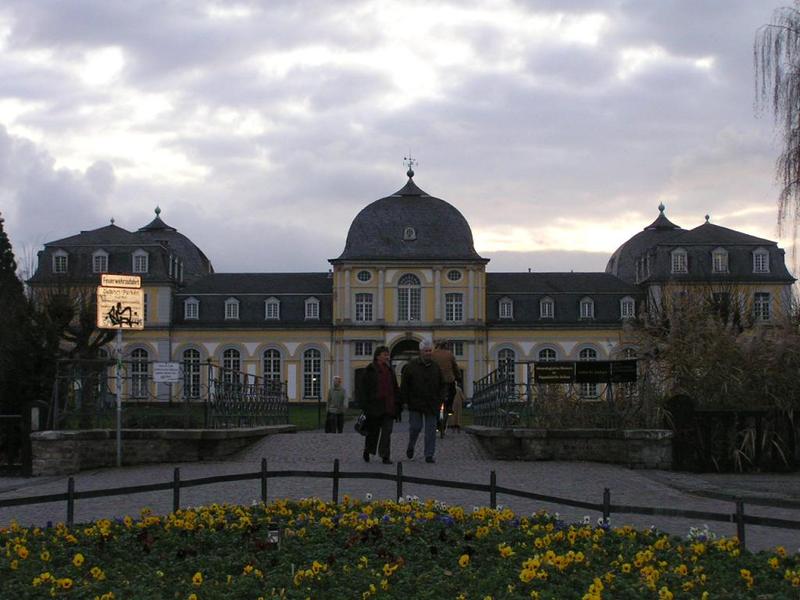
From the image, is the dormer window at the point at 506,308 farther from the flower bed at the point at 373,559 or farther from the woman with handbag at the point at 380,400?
the flower bed at the point at 373,559

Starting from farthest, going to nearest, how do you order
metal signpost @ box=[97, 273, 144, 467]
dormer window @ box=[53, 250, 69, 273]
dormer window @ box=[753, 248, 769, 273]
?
dormer window @ box=[753, 248, 769, 273]
dormer window @ box=[53, 250, 69, 273]
metal signpost @ box=[97, 273, 144, 467]

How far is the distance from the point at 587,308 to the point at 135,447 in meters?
57.6

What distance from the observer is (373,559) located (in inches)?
336

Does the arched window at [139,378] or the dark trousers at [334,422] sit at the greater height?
the arched window at [139,378]

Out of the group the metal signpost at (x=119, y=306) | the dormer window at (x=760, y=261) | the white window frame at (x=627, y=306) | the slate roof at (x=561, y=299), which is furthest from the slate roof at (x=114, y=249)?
the metal signpost at (x=119, y=306)

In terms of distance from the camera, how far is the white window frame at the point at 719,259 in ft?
236

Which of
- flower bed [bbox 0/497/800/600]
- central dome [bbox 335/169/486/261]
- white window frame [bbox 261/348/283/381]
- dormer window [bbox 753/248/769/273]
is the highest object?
central dome [bbox 335/169/486/261]

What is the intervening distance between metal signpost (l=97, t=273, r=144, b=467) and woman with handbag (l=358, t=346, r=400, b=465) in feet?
12.3

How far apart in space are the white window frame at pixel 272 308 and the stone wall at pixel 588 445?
185 feet

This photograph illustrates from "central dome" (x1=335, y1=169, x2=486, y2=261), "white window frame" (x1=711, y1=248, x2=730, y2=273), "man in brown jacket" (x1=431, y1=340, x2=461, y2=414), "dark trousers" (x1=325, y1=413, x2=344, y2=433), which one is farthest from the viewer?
"central dome" (x1=335, y1=169, x2=486, y2=261)

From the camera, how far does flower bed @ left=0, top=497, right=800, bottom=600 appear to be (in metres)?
7.38

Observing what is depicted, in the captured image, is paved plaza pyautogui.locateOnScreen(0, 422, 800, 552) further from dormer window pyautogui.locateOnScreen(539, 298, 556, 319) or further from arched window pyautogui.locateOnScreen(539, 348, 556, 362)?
dormer window pyautogui.locateOnScreen(539, 298, 556, 319)

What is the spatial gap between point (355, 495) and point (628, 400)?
262 inches

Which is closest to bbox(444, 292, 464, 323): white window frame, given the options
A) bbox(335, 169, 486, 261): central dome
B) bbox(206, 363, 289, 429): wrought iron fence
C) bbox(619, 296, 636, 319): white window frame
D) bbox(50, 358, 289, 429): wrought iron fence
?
bbox(335, 169, 486, 261): central dome
